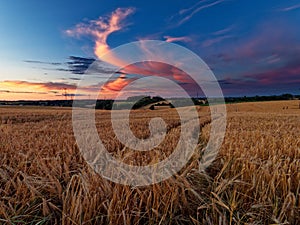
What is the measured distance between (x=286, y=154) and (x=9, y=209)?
487 cm

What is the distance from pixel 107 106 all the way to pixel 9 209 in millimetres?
47223

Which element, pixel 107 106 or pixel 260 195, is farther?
pixel 107 106

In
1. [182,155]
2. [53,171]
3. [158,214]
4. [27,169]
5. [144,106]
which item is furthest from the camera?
[144,106]

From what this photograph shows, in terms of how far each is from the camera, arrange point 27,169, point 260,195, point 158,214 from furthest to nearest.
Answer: point 27,169
point 260,195
point 158,214

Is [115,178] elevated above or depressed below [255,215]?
above

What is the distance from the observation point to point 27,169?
156 inches

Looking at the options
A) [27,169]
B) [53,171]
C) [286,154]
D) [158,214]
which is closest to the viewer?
[158,214]

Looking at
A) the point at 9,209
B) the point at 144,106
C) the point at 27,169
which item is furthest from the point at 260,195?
the point at 144,106

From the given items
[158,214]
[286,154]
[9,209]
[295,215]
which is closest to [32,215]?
[9,209]

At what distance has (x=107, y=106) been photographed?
162 feet

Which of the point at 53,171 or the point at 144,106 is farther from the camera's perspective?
the point at 144,106

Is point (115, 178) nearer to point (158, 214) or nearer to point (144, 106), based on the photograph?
point (158, 214)

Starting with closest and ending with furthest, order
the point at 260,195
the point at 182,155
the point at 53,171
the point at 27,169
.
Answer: the point at 260,195 → the point at 53,171 → the point at 27,169 → the point at 182,155

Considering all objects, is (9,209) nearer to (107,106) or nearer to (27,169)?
(27,169)
